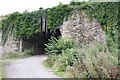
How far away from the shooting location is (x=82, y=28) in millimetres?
16422

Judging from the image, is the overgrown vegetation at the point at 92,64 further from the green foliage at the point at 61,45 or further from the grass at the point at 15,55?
the grass at the point at 15,55

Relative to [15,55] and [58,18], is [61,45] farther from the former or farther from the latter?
[15,55]

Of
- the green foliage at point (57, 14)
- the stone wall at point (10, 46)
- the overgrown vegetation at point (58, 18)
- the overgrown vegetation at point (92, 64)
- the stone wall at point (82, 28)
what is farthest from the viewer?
the stone wall at point (10, 46)

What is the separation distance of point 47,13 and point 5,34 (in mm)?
5489

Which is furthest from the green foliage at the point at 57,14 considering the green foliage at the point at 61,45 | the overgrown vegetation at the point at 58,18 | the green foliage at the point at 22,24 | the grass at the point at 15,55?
the grass at the point at 15,55

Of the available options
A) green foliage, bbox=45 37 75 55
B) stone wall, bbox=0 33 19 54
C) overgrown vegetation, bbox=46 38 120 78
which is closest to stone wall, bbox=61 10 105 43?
green foliage, bbox=45 37 75 55

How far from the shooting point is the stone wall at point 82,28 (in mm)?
15664

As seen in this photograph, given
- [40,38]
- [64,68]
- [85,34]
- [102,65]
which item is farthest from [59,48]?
[40,38]

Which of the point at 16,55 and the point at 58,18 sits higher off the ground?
the point at 58,18

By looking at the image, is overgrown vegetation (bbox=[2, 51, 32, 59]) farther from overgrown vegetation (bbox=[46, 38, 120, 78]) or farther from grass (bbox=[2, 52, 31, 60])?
overgrown vegetation (bbox=[46, 38, 120, 78])

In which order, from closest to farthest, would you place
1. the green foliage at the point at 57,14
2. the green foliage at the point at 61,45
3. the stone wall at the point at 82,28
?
the green foliage at the point at 61,45
the stone wall at the point at 82,28
the green foliage at the point at 57,14

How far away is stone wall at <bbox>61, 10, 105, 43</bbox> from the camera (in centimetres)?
1566

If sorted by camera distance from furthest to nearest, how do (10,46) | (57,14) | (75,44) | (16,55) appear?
(10,46), (16,55), (57,14), (75,44)

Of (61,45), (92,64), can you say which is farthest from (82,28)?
(92,64)
